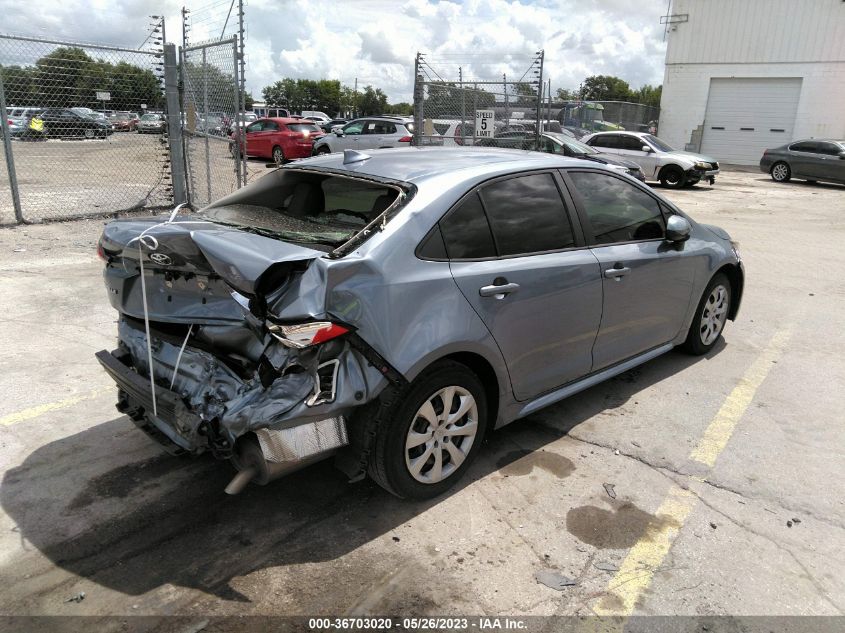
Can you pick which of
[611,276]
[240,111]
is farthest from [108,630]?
[240,111]

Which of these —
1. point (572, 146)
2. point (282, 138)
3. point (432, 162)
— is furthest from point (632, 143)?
point (432, 162)

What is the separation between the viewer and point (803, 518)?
320cm

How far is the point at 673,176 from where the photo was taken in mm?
18797

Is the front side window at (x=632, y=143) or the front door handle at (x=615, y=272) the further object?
the front side window at (x=632, y=143)

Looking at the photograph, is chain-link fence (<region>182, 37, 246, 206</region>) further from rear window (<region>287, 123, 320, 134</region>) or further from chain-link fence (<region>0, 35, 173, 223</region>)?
rear window (<region>287, 123, 320, 134</region>)

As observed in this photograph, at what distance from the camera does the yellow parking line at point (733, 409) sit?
382 cm

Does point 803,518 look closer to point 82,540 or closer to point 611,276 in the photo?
point 611,276

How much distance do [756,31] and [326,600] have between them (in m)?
34.0

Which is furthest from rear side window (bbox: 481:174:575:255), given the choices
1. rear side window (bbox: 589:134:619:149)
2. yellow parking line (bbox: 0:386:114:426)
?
rear side window (bbox: 589:134:619:149)

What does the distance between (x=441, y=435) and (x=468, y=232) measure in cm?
101

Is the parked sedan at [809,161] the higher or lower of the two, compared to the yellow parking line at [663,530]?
higher

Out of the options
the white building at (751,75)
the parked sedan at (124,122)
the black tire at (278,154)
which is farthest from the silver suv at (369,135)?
the white building at (751,75)

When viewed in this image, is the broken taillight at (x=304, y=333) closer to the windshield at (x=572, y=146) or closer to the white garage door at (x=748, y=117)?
the windshield at (x=572, y=146)

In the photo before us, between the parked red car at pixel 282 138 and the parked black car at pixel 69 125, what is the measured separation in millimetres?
10339
